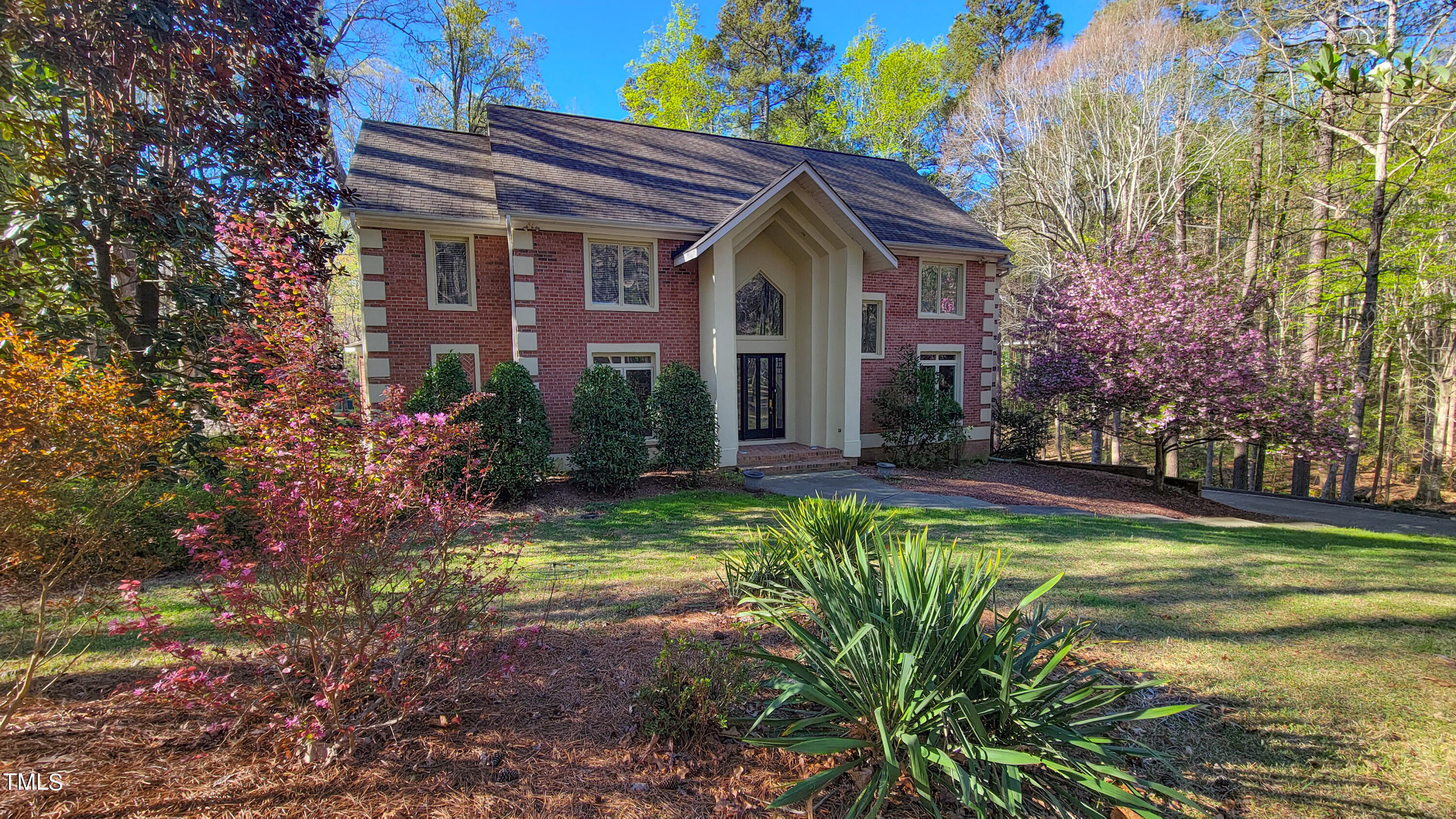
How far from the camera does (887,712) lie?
274 cm

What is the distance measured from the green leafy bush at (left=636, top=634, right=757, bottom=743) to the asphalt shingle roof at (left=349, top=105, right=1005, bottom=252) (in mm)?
10002

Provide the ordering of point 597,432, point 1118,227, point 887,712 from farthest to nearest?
1. point 1118,227
2. point 597,432
3. point 887,712

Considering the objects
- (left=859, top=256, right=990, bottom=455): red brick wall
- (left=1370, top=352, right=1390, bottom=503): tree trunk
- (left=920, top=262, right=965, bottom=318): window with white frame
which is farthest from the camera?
(left=1370, top=352, right=1390, bottom=503): tree trunk

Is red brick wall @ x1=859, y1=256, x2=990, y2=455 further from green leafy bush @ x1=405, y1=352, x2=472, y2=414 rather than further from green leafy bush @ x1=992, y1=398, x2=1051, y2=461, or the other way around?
green leafy bush @ x1=405, y1=352, x2=472, y2=414

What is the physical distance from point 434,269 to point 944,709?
12.3 m

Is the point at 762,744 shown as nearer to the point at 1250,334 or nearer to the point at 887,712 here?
the point at 887,712

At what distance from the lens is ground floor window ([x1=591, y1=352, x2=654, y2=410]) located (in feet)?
42.1

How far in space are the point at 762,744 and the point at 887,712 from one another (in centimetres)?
62

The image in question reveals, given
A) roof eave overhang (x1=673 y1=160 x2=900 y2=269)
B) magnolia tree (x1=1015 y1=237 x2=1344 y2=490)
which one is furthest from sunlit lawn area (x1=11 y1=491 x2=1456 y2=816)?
roof eave overhang (x1=673 y1=160 x2=900 y2=269)

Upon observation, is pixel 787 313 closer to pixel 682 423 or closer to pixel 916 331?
pixel 916 331

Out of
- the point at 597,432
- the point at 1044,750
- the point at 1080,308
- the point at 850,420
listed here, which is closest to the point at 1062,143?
the point at 1080,308

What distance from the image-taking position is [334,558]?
282 centimetres

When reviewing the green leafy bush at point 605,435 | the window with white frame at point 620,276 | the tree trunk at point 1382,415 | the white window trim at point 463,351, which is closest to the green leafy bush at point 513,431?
the green leafy bush at point 605,435

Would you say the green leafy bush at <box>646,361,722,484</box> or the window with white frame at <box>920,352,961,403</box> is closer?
the green leafy bush at <box>646,361,722,484</box>
